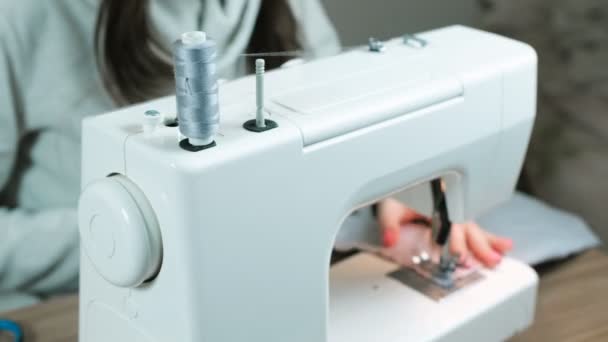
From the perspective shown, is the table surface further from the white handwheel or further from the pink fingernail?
the white handwheel

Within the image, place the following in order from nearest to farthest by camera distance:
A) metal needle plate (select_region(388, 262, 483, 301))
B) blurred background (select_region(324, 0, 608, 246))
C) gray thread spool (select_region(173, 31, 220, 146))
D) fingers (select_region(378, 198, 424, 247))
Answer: gray thread spool (select_region(173, 31, 220, 146)) < metal needle plate (select_region(388, 262, 483, 301)) < fingers (select_region(378, 198, 424, 247)) < blurred background (select_region(324, 0, 608, 246))

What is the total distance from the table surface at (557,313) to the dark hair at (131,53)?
0.33m

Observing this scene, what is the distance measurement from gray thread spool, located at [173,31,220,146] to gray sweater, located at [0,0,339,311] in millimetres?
557

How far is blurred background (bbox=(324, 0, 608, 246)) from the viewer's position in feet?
4.88

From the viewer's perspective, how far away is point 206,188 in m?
0.66

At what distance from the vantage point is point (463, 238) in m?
1.08

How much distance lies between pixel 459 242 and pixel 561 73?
638mm

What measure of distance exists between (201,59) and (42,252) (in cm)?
71

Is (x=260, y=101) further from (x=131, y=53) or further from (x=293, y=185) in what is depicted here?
(x=131, y=53)

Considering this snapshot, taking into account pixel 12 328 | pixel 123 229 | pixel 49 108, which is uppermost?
pixel 123 229

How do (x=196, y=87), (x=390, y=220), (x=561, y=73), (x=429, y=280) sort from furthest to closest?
(x=561, y=73), (x=390, y=220), (x=429, y=280), (x=196, y=87)

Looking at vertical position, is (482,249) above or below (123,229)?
below

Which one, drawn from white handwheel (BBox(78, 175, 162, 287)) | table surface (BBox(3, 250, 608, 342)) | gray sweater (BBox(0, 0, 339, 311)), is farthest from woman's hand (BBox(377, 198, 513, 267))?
white handwheel (BBox(78, 175, 162, 287))

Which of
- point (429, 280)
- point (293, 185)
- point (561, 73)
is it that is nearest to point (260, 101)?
point (293, 185)
